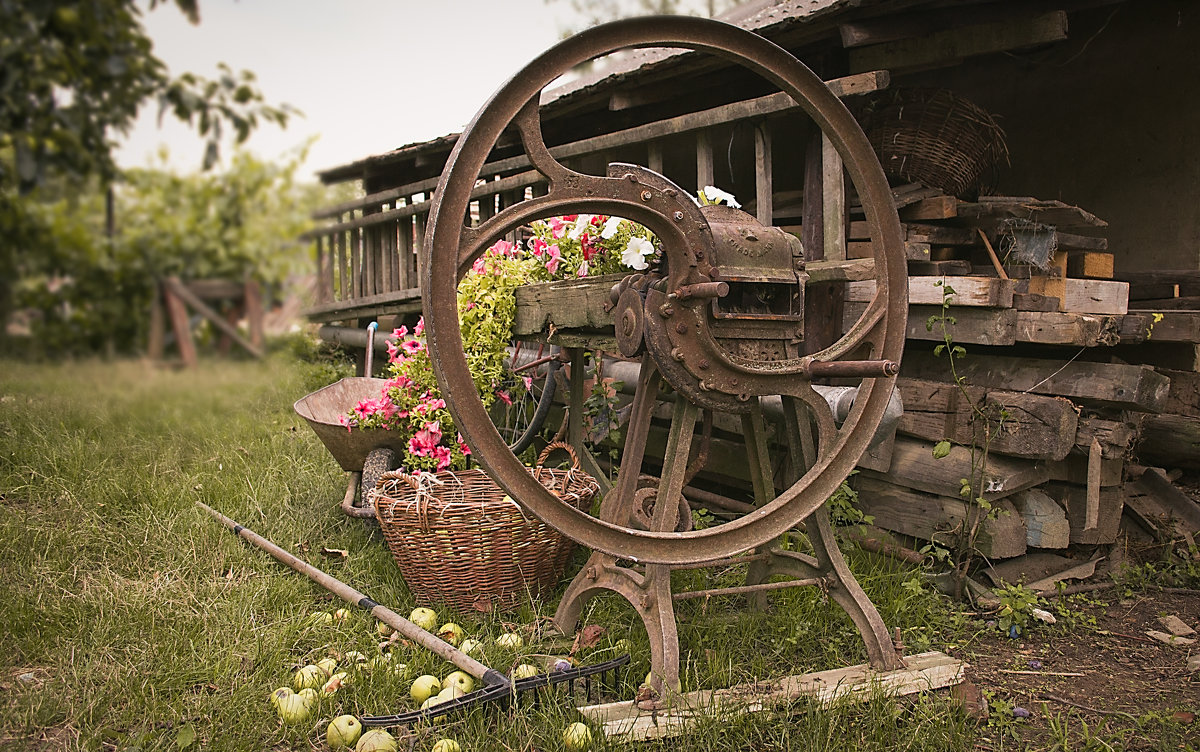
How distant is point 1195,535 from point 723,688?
2.85 m

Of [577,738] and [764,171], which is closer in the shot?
[577,738]

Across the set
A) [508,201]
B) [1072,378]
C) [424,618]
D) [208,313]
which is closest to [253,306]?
[208,313]

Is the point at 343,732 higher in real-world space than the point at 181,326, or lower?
lower

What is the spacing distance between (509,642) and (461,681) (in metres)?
0.30

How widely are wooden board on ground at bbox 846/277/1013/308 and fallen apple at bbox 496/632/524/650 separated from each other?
1970mm

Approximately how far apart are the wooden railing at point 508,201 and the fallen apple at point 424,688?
3.65ft

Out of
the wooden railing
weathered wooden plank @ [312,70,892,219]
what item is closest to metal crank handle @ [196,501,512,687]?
the wooden railing

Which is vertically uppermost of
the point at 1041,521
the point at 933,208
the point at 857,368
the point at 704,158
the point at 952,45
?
the point at 952,45

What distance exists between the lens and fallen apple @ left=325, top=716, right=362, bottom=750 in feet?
6.55

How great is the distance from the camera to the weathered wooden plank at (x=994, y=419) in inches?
119

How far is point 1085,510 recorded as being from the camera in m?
3.27

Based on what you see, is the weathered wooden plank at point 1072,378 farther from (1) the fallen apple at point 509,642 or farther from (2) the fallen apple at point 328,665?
(2) the fallen apple at point 328,665

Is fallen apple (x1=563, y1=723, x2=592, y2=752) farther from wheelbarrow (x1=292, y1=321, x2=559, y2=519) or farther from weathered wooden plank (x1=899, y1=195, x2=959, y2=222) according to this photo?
weathered wooden plank (x1=899, y1=195, x2=959, y2=222)

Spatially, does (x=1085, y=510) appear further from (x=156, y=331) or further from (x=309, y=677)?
(x=156, y=331)
